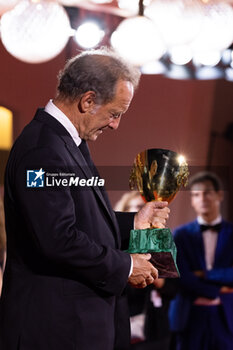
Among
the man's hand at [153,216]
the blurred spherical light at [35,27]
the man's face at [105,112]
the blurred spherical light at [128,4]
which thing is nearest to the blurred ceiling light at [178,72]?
Answer: the blurred spherical light at [128,4]

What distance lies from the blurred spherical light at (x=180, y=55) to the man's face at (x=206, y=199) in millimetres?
1966

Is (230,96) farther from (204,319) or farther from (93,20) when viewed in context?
(204,319)

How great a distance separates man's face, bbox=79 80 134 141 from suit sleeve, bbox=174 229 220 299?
187cm

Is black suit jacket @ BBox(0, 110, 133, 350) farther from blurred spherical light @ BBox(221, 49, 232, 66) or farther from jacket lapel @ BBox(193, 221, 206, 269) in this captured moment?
blurred spherical light @ BBox(221, 49, 232, 66)

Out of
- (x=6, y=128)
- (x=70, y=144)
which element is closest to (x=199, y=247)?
(x=6, y=128)

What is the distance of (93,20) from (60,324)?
11.5 feet

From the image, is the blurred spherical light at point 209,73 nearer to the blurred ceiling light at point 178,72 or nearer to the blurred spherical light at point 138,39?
the blurred ceiling light at point 178,72

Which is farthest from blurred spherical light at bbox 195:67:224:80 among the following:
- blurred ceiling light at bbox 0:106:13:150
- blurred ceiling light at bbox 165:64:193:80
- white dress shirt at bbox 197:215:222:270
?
white dress shirt at bbox 197:215:222:270

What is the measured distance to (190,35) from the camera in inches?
138

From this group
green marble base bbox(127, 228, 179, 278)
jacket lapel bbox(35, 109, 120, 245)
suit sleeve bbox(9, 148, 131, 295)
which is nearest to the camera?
suit sleeve bbox(9, 148, 131, 295)

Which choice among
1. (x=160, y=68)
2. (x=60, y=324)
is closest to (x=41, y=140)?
(x=60, y=324)

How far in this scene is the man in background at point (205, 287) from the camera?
3.50 meters

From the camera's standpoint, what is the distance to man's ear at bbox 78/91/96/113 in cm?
178

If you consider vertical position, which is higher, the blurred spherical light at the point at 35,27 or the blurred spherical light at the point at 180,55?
the blurred spherical light at the point at 180,55
